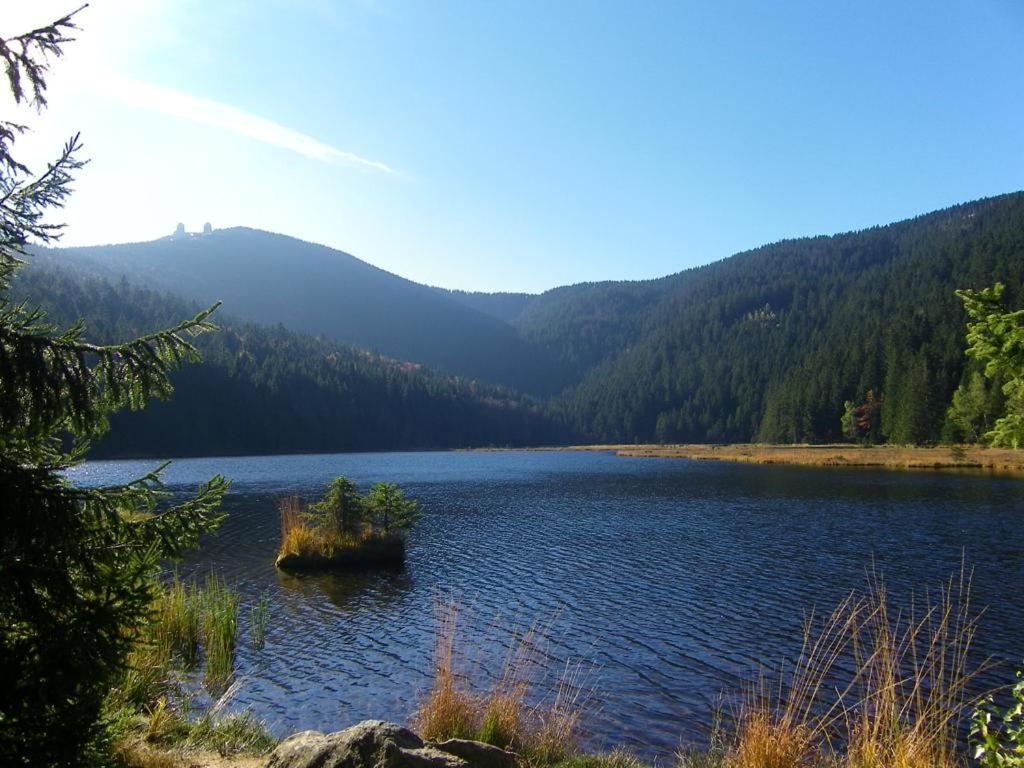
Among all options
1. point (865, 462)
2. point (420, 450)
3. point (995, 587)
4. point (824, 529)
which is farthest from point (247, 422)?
point (995, 587)

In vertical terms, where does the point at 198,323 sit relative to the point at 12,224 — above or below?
below

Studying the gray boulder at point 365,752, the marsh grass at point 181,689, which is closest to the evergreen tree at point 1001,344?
the gray boulder at point 365,752

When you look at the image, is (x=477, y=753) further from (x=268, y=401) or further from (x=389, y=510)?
(x=268, y=401)

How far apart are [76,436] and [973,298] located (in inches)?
383

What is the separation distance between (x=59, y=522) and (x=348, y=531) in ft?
72.4

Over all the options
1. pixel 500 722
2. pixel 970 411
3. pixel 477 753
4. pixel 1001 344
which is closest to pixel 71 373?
pixel 477 753

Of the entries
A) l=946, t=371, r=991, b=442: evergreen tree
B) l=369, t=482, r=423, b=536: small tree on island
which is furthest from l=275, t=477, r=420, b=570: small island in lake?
l=946, t=371, r=991, b=442: evergreen tree

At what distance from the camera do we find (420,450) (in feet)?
544

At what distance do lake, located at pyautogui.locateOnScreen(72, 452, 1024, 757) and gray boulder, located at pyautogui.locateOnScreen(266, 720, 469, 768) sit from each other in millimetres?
4302

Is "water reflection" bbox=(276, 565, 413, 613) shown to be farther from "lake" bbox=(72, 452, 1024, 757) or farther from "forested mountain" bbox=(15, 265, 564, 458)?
"forested mountain" bbox=(15, 265, 564, 458)

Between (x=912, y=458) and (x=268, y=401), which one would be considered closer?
(x=912, y=458)

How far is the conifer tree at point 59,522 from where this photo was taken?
4.85m

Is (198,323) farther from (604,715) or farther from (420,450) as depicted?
(420,450)

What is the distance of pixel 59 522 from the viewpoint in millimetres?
5168
